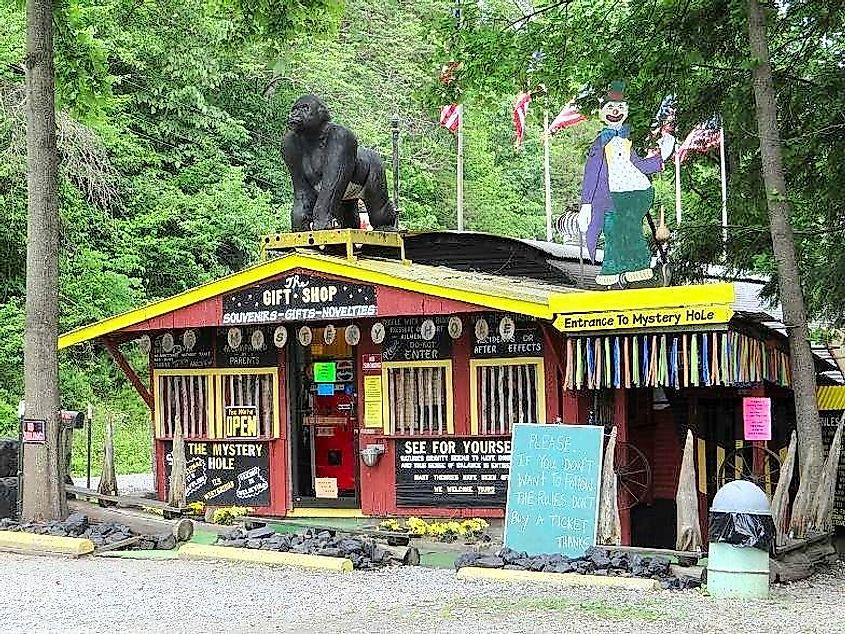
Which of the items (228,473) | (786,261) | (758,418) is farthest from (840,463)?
(228,473)

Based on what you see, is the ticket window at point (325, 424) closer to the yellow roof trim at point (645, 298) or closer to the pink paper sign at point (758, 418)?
the yellow roof trim at point (645, 298)

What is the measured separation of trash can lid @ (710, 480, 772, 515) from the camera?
1016 cm

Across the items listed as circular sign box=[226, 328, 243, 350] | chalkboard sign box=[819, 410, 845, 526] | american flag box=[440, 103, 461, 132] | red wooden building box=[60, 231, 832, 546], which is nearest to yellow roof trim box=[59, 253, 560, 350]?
red wooden building box=[60, 231, 832, 546]

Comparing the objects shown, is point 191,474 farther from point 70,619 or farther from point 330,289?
point 70,619

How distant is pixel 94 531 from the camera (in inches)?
528

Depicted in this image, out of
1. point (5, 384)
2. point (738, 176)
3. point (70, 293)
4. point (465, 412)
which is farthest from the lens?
point (70, 293)

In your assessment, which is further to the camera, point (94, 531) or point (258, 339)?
point (258, 339)

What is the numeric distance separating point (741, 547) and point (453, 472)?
4.61 metres

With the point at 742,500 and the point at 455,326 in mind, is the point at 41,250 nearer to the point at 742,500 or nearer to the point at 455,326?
the point at 455,326

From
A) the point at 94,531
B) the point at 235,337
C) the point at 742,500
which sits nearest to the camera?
the point at 742,500

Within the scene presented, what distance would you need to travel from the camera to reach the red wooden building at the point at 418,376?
40.2 ft

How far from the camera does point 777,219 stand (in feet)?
41.2

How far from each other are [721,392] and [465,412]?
9.37 ft

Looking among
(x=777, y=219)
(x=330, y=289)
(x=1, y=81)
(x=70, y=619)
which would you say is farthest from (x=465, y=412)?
(x=1, y=81)
